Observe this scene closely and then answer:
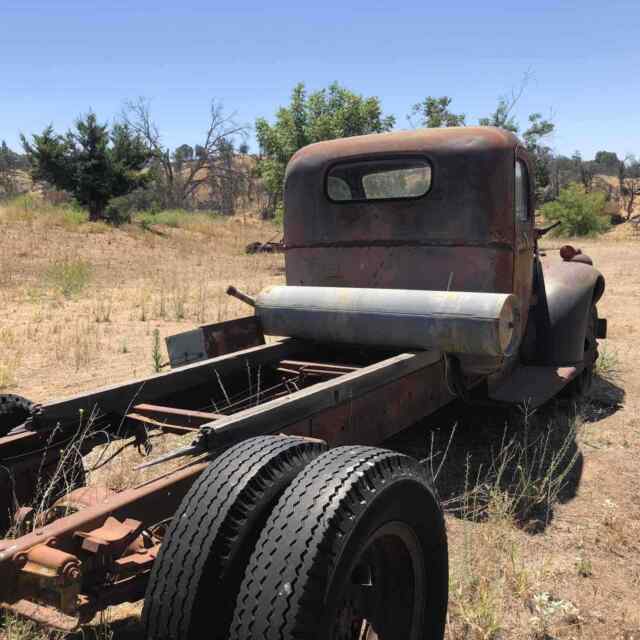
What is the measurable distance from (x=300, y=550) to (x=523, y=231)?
340cm

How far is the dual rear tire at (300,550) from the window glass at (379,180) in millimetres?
2656

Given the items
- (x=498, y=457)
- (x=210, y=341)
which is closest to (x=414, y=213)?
(x=210, y=341)

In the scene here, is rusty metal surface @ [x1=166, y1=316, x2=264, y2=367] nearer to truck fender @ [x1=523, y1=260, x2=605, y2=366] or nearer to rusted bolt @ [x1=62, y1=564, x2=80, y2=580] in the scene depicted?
truck fender @ [x1=523, y1=260, x2=605, y2=366]

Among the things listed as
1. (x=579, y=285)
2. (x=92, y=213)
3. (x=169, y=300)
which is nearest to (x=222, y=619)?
(x=579, y=285)

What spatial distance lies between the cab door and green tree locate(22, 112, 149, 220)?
65.5ft

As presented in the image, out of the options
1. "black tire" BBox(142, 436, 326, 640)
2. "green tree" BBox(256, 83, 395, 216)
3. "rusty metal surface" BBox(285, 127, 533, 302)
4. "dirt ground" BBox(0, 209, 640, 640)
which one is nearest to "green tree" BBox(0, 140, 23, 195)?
"green tree" BBox(256, 83, 395, 216)

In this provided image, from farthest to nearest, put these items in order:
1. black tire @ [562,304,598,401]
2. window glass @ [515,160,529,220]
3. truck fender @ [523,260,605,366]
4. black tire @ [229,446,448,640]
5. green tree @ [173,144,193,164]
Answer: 1. green tree @ [173,144,193,164]
2. black tire @ [562,304,598,401]
3. truck fender @ [523,260,605,366]
4. window glass @ [515,160,529,220]
5. black tire @ [229,446,448,640]

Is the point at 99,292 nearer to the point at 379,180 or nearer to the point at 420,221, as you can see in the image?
the point at 379,180

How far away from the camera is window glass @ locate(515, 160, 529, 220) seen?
4.46 meters

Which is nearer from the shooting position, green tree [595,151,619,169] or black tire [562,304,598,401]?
black tire [562,304,598,401]

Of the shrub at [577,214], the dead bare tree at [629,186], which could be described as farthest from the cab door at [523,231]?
the dead bare tree at [629,186]

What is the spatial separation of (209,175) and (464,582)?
4381 cm

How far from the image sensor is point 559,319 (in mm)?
4844

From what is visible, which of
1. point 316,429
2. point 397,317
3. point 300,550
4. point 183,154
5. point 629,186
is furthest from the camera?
point 183,154
